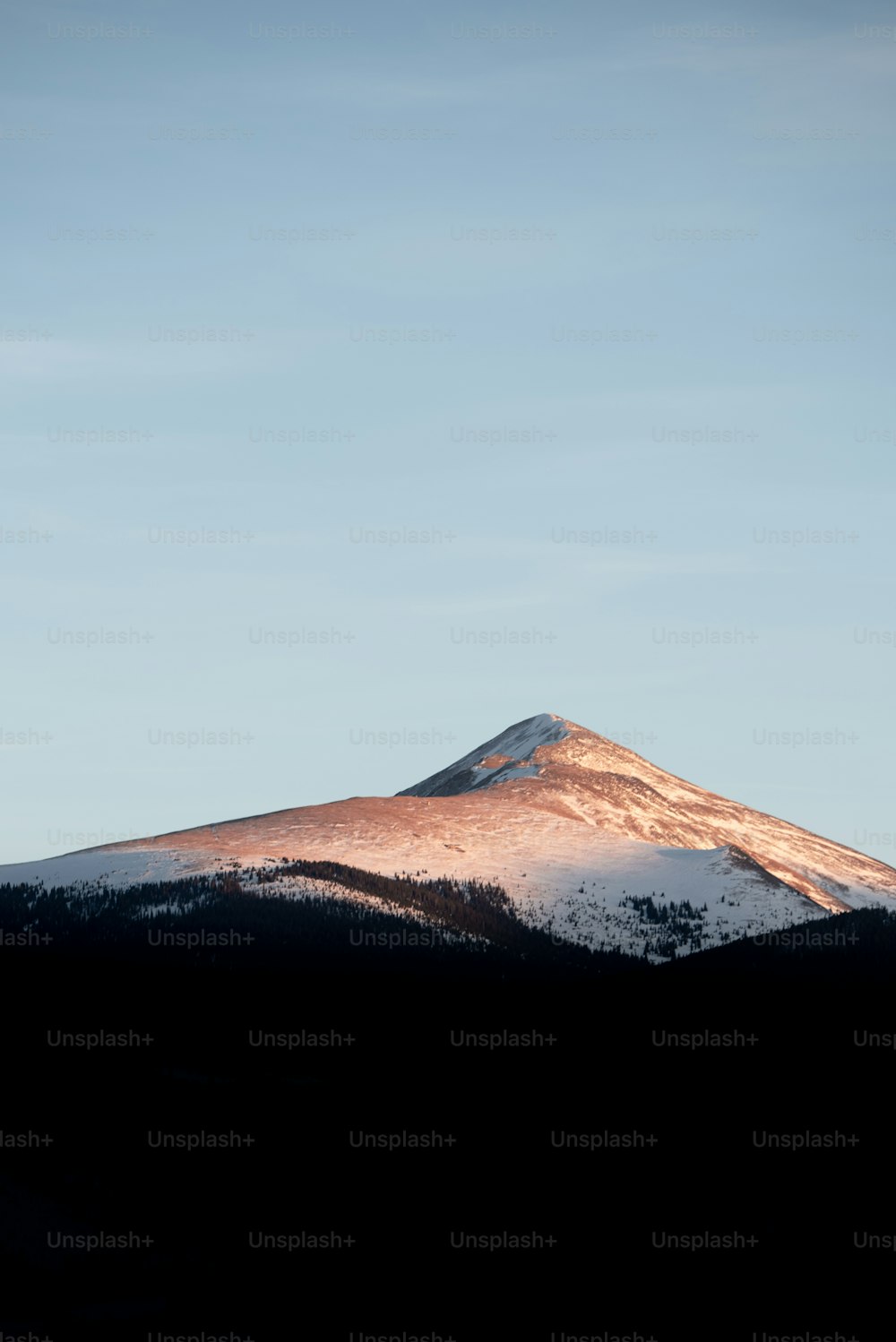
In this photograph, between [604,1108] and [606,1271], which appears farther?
[604,1108]

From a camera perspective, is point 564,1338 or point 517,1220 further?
point 517,1220

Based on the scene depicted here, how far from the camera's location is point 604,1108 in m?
192

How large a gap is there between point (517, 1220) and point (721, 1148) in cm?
2368

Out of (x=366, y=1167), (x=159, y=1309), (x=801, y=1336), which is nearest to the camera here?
(x=801, y=1336)

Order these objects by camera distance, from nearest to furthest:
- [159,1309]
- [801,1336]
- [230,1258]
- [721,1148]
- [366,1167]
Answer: [801,1336]
[159,1309]
[230,1258]
[721,1148]
[366,1167]

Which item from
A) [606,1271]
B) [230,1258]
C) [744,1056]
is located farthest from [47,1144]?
[744,1056]

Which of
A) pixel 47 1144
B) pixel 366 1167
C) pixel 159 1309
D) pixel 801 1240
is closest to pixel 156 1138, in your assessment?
pixel 47 1144

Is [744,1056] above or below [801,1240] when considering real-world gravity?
above

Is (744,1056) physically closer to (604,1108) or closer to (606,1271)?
(604,1108)

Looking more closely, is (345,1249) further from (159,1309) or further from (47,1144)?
(47,1144)

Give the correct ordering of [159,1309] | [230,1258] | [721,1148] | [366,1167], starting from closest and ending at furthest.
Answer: [159,1309], [230,1258], [721,1148], [366,1167]

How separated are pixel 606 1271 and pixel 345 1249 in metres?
27.6

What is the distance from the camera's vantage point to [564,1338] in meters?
144

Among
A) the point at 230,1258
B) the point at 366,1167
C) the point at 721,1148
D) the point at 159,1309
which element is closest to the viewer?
the point at 159,1309
